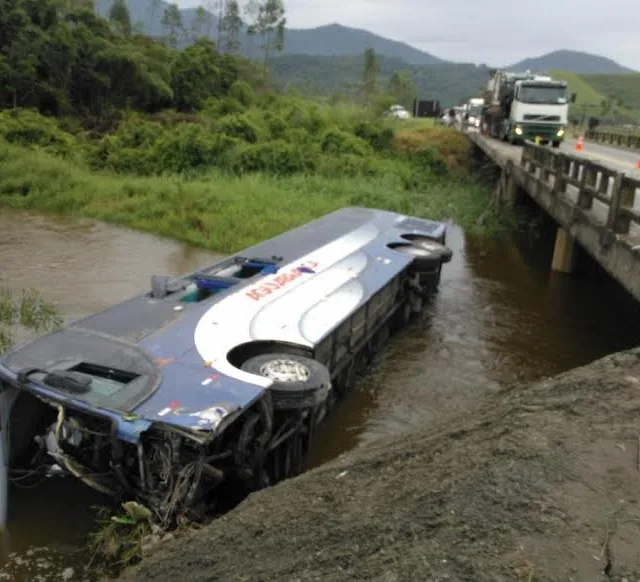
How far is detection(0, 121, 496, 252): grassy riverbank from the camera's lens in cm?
1867

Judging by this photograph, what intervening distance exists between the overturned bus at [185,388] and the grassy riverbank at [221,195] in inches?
359

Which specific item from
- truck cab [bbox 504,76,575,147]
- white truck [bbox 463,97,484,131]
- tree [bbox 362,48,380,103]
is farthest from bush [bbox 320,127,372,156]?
tree [bbox 362,48,380,103]

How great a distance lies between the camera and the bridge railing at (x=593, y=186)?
9234mm

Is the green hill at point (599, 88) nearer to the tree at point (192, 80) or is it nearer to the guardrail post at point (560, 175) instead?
the tree at point (192, 80)

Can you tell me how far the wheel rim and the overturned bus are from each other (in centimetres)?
1

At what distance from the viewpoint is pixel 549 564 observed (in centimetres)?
328

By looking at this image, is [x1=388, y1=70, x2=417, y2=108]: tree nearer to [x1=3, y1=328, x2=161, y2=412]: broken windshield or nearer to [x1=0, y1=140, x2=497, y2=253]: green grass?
[x1=0, y1=140, x2=497, y2=253]: green grass

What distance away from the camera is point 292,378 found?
6.45 metres

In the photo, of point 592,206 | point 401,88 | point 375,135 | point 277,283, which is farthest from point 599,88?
point 277,283

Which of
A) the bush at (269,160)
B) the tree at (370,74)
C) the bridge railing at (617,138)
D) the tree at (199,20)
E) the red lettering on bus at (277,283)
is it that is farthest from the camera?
the tree at (199,20)

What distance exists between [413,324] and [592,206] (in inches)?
136

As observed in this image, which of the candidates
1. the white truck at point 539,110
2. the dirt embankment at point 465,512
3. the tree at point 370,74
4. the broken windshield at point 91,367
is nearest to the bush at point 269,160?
the white truck at point 539,110

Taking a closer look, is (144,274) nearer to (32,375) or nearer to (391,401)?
(391,401)

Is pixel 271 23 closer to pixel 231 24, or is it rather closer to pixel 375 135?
pixel 231 24
